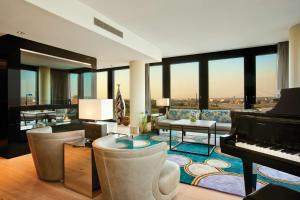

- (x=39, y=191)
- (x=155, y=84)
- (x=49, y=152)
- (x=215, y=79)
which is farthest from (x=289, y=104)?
(x=155, y=84)

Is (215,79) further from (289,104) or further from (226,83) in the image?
(289,104)

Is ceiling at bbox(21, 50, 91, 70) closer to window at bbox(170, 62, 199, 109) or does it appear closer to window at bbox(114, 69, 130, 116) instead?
window at bbox(114, 69, 130, 116)

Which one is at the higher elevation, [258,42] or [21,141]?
[258,42]

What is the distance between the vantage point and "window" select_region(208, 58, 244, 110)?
6063 mm

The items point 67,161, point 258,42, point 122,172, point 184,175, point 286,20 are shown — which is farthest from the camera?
point 258,42

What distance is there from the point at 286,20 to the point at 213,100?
10.8 feet

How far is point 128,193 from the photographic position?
5.43 ft

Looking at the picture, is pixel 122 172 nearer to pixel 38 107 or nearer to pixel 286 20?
pixel 38 107

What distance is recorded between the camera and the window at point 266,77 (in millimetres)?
5547

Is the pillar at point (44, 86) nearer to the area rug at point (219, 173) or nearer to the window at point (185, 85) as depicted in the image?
the area rug at point (219, 173)

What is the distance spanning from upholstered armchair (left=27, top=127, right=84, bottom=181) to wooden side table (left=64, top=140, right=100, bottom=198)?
147 millimetres

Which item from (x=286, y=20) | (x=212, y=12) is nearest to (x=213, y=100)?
(x=286, y=20)

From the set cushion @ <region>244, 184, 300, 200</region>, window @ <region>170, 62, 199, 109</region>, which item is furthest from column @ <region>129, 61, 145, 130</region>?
cushion @ <region>244, 184, 300, 200</region>

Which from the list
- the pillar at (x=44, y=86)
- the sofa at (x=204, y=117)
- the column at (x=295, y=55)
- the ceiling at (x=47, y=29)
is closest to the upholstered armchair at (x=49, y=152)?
the ceiling at (x=47, y=29)
